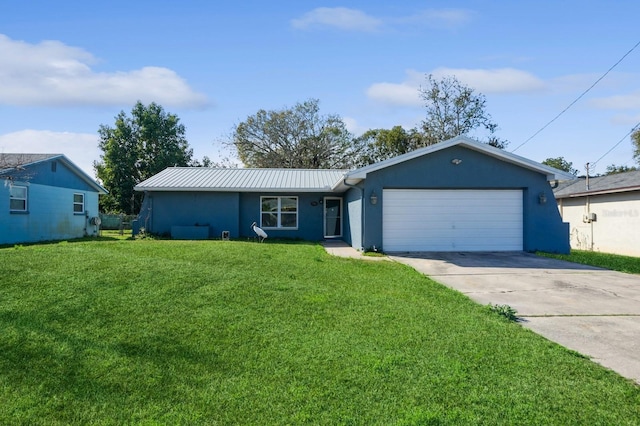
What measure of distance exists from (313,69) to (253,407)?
44.2 feet

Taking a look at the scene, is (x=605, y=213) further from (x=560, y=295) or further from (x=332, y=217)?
(x=560, y=295)

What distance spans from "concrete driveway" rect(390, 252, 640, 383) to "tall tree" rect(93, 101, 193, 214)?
1123 inches

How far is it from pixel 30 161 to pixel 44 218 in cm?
246

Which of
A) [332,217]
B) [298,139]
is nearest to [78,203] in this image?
[332,217]

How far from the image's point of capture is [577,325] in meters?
5.41

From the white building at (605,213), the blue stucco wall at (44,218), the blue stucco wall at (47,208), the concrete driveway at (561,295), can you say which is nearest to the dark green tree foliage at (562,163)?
the white building at (605,213)

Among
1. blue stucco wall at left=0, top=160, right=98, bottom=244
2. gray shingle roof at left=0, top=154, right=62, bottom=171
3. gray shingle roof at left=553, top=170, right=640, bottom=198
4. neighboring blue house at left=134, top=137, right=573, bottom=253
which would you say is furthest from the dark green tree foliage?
gray shingle roof at left=0, top=154, right=62, bottom=171

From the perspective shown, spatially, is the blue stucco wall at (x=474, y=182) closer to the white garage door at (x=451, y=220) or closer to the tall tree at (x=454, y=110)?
the white garage door at (x=451, y=220)

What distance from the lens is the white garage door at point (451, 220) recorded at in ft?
43.5

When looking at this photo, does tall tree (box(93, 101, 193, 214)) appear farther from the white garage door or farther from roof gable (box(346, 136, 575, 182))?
the white garage door

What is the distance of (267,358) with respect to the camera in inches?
162

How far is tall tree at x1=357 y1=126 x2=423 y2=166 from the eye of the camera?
34.2 m

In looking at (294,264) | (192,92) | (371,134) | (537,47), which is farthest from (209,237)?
(371,134)

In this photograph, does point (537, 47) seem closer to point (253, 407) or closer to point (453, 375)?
point (453, 375)
